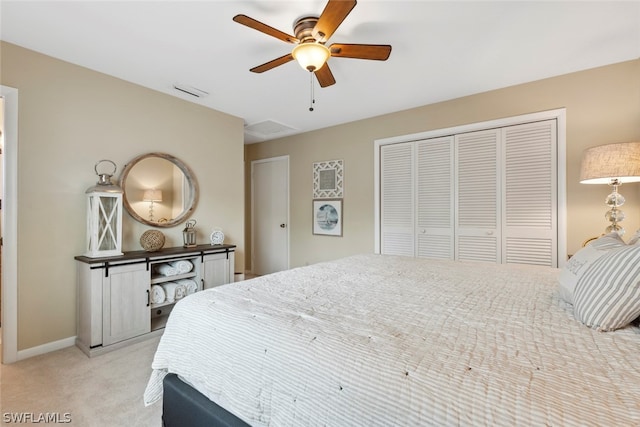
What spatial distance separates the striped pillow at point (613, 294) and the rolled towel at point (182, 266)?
2964 mm

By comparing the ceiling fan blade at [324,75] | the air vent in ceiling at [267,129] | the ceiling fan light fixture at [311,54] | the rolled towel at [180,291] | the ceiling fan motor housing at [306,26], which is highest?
the air vent in ceiling at [267,129]

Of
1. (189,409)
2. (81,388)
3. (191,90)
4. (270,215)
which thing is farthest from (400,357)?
(270,215)

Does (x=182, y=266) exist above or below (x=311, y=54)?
below

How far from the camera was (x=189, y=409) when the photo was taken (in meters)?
1.16

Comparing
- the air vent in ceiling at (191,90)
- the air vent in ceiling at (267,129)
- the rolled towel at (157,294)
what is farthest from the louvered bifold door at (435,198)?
the rolled towel at (157,294)

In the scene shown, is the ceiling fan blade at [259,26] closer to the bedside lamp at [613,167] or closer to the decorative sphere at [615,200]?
the bedside lamp at [613,167]

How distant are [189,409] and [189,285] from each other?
6.40 feet

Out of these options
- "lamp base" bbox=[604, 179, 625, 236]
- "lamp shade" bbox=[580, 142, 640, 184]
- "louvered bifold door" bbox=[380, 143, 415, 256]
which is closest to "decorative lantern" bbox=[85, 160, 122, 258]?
"louvered bifold door" bbox=[380, 143, 415, 256]

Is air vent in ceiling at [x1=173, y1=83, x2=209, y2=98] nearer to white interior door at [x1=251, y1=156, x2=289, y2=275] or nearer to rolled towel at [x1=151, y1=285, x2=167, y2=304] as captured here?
white interior door at [x1=251, y1=156, x2=289, y2=275]

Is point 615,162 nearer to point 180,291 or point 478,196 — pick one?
point 478,196

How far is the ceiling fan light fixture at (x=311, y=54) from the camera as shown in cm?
175

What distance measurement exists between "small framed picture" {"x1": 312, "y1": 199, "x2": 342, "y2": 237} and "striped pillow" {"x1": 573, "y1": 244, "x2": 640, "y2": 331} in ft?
10.7

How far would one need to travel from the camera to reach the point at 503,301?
1.28m

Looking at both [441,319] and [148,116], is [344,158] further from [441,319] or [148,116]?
[441,319]
